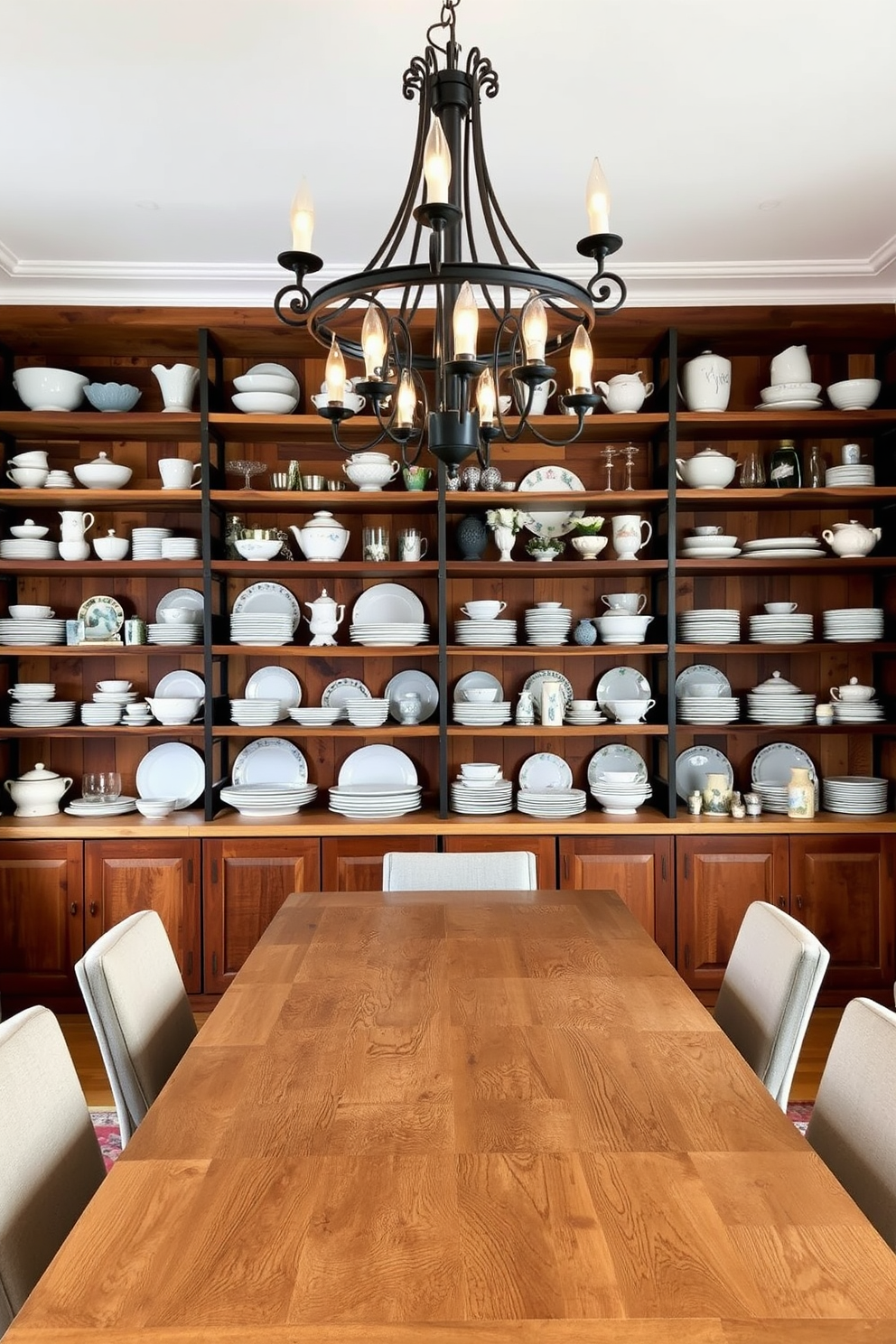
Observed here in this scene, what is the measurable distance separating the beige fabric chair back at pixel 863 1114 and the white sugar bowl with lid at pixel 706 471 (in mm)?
2577

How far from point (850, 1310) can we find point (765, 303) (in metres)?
3.50

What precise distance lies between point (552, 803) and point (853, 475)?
1.74m

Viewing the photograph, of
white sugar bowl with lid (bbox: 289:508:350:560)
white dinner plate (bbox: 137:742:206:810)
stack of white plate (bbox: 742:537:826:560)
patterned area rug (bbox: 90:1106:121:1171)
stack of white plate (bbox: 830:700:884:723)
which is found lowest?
patterned area rug (bbox: 90:1106:121:1171)

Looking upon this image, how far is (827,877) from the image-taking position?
3.59 meters

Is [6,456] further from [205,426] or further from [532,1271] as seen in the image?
[532,1271]

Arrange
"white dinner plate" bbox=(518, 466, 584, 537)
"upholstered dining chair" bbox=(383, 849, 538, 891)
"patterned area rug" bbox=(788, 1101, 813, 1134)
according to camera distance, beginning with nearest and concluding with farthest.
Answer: "upholstered dining chair" bbox=(383, 849, 538, 891) < "patterned area rug" bbox=(788, 1101, 813, 1134) < "white dinner plate" bbox=(518, 466, 584, 537)

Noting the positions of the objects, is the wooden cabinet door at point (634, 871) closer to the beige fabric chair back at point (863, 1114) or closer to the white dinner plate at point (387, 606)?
the white dinner plate at point (387, 606)

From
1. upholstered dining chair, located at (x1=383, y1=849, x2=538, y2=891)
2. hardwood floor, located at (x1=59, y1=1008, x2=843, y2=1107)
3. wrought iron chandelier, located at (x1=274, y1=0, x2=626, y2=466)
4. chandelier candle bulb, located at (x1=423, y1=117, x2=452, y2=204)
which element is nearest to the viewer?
chandelier candle bulb, located at (x1=423, y1=117, x2=452, y2=204)

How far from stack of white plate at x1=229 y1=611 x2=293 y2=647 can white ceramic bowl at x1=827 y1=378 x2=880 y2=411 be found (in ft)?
7.58

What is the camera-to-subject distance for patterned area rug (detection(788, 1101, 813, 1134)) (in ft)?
9.12

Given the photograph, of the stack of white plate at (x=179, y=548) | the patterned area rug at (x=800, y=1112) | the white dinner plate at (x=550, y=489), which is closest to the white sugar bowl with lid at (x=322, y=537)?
the stack of white plate at (x=179, y=548)

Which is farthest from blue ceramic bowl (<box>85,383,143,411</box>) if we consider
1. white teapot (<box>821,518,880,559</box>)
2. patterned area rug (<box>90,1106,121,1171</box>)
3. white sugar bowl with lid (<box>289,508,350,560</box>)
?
white teapot (<box>821,518,880,559</box>)

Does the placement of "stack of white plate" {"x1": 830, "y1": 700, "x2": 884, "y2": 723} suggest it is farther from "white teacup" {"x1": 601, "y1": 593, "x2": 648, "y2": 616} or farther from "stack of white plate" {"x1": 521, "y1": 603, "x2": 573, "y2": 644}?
"stack of white plate" {"x1": 521, "y1": 603, "x2": 573, "y2": 644}

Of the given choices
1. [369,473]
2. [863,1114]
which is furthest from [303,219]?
[369,473]
